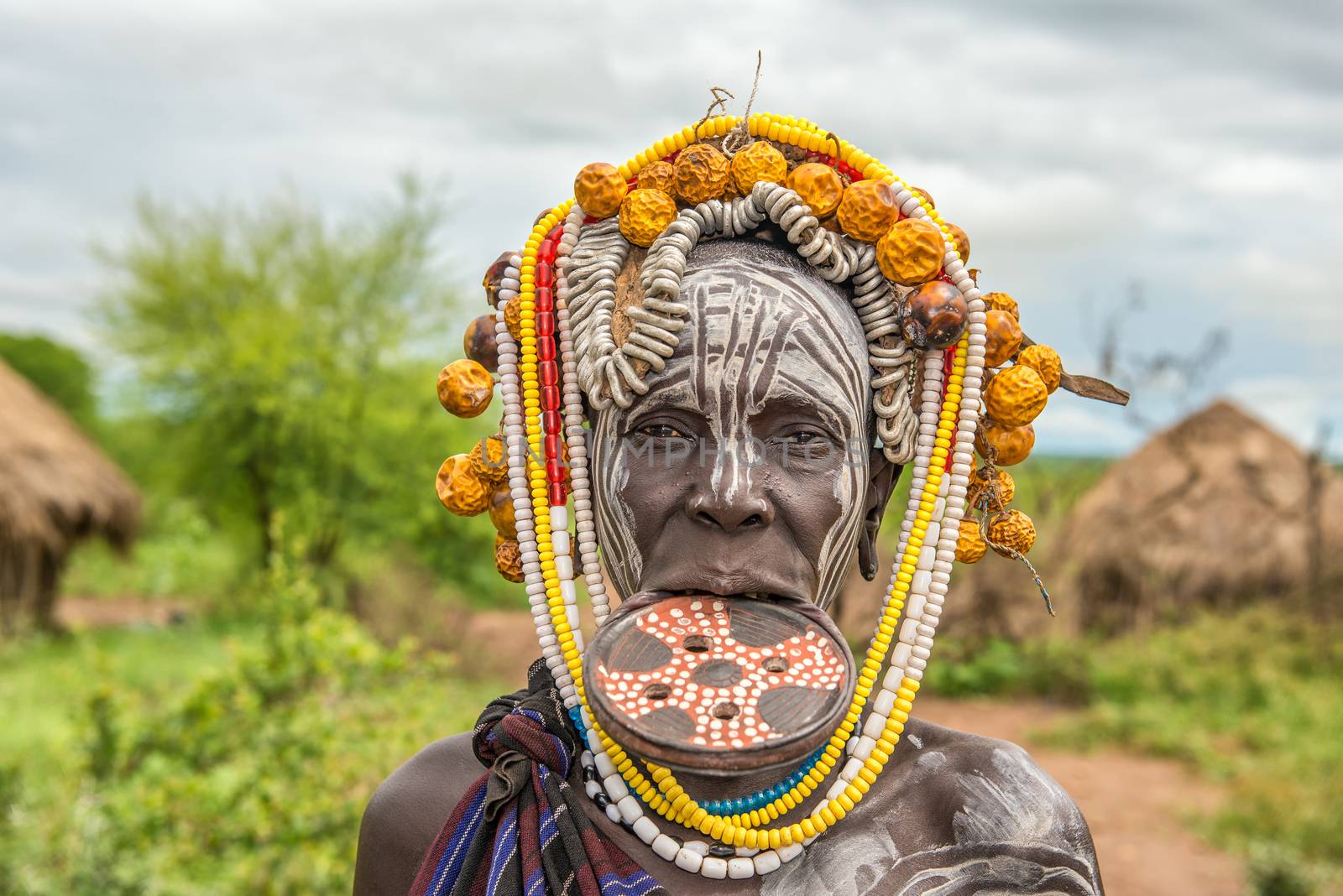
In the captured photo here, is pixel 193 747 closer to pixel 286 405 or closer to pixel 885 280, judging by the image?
pixel 885 280

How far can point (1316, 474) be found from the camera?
12562 mm

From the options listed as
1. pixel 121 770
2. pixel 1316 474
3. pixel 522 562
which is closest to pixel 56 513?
pixel 121 770

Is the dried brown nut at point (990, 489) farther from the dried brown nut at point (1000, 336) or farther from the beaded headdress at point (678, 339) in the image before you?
the dried brown nut at point (1000, 336)

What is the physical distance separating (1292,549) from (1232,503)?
76 cm

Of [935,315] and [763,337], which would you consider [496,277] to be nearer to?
[763,337]

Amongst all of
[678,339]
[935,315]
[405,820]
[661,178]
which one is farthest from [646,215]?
[405,820]

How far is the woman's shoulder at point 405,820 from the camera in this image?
79.8 inches

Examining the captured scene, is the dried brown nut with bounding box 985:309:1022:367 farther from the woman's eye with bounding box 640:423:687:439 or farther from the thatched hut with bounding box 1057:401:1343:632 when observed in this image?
the thatched hut with bounding box 1057:401:1343:632

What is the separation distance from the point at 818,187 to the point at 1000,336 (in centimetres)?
39

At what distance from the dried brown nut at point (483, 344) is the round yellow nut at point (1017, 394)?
84 centimetres

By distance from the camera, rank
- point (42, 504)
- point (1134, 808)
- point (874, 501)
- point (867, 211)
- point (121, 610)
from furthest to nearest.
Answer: point (121, 610) → point (42, 504) → point (1134, 808) → point (874, 501) → point (867, 211)

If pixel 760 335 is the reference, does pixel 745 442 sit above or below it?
below

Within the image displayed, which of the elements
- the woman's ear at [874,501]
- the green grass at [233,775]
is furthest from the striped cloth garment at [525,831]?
the green grass at [233,775]

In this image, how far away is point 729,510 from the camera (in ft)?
5.42
